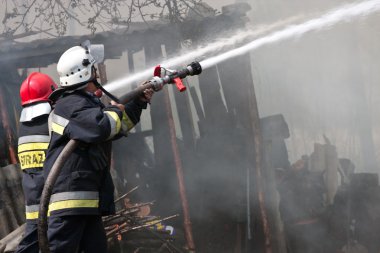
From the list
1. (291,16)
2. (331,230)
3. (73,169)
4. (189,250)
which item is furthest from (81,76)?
(291,16)

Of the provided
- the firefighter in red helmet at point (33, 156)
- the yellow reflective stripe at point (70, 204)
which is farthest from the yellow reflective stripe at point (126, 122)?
the firefighter in red helmet at point (33, 156)

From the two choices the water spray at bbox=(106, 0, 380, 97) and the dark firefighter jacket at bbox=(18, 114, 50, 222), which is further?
the water spray at bbox=(106, 0, 380, 97)

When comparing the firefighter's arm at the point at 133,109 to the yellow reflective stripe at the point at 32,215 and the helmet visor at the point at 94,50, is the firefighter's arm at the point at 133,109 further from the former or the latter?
the yellow reflective stripe at the point at 32,215

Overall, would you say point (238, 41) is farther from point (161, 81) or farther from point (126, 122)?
point (126, 122)

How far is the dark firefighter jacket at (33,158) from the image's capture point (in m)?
4.26

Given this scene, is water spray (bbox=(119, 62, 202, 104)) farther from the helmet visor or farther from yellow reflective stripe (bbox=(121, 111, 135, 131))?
the helmet visor

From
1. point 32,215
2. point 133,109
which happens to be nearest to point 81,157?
point 133,109

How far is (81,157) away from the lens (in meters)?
3.63

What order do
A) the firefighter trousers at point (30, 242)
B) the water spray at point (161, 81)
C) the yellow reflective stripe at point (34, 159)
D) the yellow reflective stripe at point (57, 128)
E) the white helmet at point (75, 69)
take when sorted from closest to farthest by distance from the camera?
the yellow reflective stripe at point (57, 128)
the white helmet at point (75, 69)
the water spray at point (161, 81)
the firefighter trousers at point (30, 242)
the yellow reflective stripe at point (34, 159)

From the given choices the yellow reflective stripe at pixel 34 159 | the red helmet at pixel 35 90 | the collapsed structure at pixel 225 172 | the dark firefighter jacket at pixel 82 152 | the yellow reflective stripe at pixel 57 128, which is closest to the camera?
the dark firefighter jacket at pixel 82 152

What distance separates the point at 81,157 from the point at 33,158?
2.91 feet

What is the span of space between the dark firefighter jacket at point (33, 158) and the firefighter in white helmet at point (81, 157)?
606 mm

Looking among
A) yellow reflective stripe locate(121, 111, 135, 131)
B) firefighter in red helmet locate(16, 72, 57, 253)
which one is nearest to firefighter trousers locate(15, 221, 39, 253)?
firefighter in red helmet locate(16, 72, 57, 253)

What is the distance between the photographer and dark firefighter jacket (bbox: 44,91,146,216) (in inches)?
137
